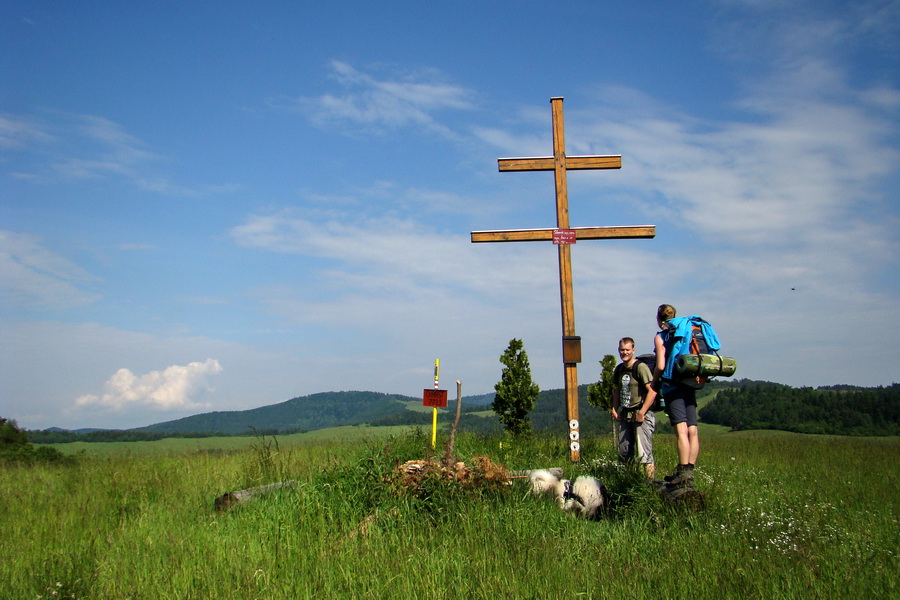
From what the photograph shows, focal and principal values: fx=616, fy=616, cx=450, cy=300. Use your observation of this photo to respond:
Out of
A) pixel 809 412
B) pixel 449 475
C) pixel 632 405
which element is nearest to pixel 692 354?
pixel 632 405

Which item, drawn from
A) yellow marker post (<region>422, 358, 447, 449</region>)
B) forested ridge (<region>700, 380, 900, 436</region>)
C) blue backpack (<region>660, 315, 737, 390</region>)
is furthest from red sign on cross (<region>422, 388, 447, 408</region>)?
forested ridge (<region>700, 380, 900, 436</region>)

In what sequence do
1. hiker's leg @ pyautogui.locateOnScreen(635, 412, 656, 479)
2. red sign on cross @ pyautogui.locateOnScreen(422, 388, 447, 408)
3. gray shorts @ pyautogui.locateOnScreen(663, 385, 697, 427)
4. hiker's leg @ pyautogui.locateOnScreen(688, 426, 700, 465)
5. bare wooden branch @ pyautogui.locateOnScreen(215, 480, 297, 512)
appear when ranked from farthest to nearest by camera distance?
red sign on cross @ pyautogui.locateOnScreen(422, 388, 447, 408), hiker's leg @ pyautogui.locateOnScreen(635, 412, 656, 479), bare wooden branch @ pyautogui.locateOnScreen(215, 480, 297, 512), gray shorts @ pyautogui.locateOnScreen(663, 385, 697, 427), hiker's leg @ pyautogui.locateOnScreen(688, 426, 700, 465)

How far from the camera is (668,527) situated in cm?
639

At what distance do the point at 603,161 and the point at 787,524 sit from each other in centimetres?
839

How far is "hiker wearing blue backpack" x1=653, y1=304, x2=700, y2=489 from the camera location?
7520mm

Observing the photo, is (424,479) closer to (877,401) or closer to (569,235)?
(569,235)

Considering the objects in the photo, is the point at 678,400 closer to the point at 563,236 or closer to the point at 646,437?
the point at 646,437

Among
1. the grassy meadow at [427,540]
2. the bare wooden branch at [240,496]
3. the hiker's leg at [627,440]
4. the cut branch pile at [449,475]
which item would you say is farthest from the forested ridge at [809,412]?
the bare wooden branch at [240,496]

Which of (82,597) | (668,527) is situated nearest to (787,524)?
(668,527)

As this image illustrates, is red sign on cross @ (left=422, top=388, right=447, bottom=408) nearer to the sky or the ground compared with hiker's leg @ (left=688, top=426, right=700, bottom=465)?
nearer to the sky

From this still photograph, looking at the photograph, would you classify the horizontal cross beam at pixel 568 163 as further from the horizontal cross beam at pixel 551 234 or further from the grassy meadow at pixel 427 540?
the grassy meadow at pixel 427 540

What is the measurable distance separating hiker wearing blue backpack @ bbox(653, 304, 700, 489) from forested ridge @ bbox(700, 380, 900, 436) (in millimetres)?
35467

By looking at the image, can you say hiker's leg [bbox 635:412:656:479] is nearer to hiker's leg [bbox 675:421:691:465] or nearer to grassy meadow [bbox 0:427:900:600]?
grassy meadow [bbox 0:427:900:600]

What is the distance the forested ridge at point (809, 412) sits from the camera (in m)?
40.5
